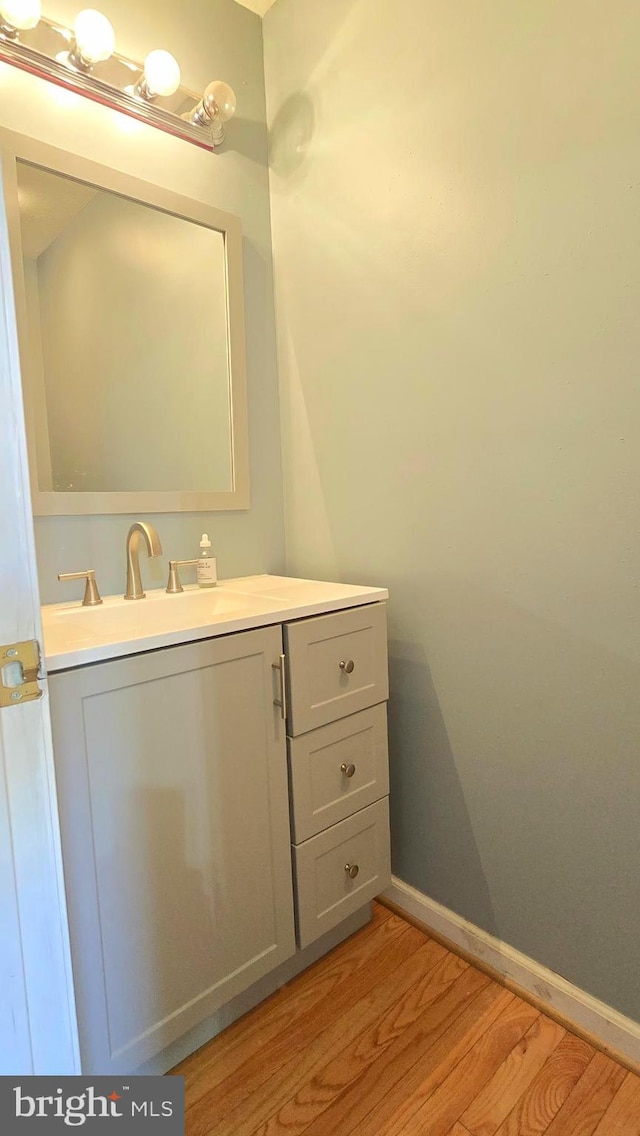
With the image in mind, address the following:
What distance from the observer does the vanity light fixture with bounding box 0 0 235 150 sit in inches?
49.4

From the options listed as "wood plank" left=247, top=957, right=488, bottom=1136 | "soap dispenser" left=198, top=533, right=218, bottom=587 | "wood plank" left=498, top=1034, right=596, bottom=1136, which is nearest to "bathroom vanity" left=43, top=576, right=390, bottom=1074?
"soap dispenser" left=198, top=533, right=218, bottom=587

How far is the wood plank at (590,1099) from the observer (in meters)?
1.05

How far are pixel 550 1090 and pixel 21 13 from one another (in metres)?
2.40

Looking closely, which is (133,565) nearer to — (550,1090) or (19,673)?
(19,673)

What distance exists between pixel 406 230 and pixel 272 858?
148cm

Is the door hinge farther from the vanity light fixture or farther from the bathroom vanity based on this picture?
the vanity light fixture

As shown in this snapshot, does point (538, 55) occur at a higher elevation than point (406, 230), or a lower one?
higher

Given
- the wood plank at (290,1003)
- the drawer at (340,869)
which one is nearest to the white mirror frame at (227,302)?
the drawer at (340,869)

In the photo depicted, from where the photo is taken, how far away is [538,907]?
130 cm

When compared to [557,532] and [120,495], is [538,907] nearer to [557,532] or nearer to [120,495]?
[557,532]

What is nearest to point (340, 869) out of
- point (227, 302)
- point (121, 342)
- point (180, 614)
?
point (180, 614)

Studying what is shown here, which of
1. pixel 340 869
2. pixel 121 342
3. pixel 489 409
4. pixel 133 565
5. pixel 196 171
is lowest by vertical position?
pixel 340 869

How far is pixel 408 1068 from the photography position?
46.3 inches

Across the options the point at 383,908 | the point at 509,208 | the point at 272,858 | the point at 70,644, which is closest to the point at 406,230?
the point at 509,208
